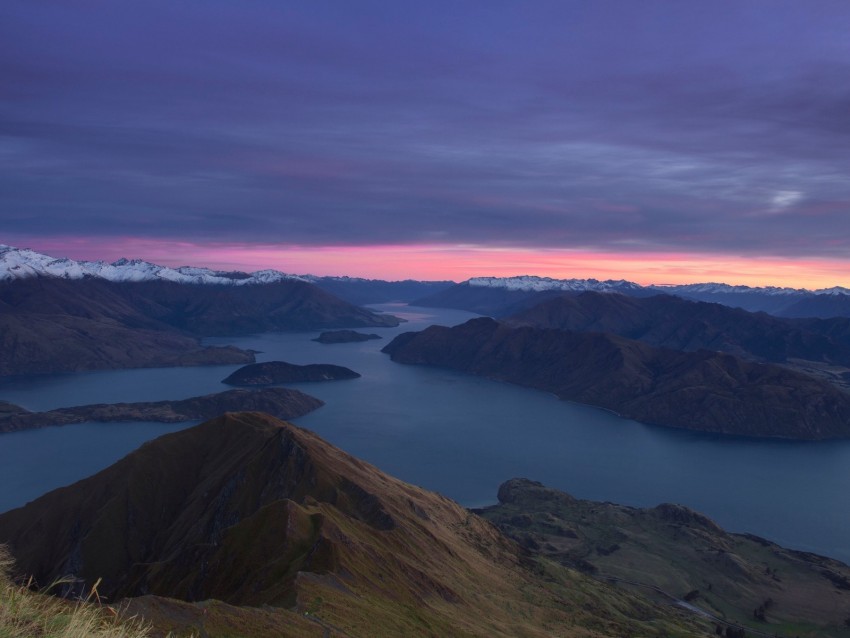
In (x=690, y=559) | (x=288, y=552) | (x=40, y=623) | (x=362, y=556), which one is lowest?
(x=690, y=559)

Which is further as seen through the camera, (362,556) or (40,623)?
(362,556)

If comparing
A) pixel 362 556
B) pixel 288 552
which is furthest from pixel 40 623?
pixel 362 556

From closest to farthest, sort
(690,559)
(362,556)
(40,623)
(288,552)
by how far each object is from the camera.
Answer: (40,623), (288,552), (362,556), (690,559)

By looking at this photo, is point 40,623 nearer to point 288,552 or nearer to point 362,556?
point 288,552

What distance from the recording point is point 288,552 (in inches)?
2704

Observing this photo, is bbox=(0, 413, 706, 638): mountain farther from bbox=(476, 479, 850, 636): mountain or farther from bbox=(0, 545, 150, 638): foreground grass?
bbox=(0, 545, 150, 638): foreground grass

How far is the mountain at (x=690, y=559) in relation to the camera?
11344cm

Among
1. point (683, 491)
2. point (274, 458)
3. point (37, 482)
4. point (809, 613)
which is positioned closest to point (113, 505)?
point (274, 458)

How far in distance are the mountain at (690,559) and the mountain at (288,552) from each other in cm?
1755

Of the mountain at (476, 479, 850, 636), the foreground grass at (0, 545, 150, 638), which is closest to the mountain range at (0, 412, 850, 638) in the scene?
the mountain at (476, 479, 850, 636)

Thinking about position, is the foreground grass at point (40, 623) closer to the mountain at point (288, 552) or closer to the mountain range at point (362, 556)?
the mountain range at point (362, 556)

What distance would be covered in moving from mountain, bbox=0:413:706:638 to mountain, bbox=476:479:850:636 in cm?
1755

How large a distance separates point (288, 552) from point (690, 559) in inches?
3901

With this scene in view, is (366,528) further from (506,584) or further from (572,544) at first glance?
(572,544)
